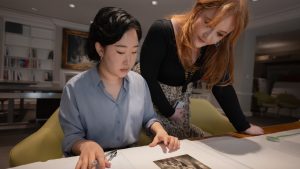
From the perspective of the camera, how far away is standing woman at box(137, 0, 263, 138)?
0.84 metres

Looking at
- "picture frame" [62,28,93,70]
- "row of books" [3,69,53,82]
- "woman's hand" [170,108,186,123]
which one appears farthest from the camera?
"picture frame" [62,28,93,70]

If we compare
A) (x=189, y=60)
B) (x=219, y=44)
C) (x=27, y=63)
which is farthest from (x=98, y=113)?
(x=27, y=63)

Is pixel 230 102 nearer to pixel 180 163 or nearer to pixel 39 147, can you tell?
pixel 180 163

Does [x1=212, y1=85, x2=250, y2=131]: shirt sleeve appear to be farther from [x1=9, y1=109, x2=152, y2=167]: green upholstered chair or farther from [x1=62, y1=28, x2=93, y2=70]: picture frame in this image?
[x1=62, y1=28, x2=93, y2=70]: picture frame

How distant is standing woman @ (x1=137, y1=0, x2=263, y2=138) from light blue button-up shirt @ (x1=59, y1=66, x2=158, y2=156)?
6.1 inches

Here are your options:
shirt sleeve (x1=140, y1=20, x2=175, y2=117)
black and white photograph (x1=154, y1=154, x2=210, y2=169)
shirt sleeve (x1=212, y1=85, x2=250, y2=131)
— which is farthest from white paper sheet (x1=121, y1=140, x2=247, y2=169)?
shirt sleeve (x1=212, y1=85, x2=250, y2=131)

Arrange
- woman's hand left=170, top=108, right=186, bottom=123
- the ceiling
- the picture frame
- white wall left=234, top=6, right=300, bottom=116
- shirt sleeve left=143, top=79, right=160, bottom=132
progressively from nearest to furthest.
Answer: shirt sleeve left=143, top=79, right=160, bottom=132, woman's hand left=170, top=108, right=186, bottom=123, the ceiling, white wall left=234, top=6, right=300, bottom=116, the picture frame

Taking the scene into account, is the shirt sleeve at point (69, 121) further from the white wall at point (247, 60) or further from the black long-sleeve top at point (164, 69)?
the white wall at point (247, 60)

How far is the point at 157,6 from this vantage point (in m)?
4.95

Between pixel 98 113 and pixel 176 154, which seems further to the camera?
pixel 98 113

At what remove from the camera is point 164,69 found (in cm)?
100

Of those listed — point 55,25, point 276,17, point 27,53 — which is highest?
point 276,17

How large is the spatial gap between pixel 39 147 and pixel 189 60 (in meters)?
0.72

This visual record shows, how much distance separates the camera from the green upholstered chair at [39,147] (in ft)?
2.70
